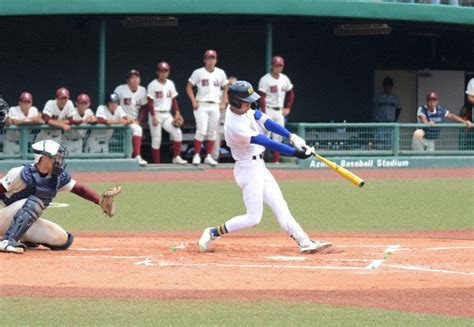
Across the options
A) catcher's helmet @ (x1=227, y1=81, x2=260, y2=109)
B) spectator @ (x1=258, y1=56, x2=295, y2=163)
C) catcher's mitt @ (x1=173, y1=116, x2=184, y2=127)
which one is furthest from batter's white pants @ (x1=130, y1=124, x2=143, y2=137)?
catcher's helmet @ (x1=227, y1=81, x2=260, y2=109)

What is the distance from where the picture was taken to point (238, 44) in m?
23.4

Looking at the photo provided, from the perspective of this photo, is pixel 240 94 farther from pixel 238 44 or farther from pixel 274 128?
pixel 238 44

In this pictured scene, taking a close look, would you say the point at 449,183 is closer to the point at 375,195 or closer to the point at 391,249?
the point at 375,195

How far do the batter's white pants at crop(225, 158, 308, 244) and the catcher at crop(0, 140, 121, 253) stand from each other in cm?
114

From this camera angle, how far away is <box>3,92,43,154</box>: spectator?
18.4m

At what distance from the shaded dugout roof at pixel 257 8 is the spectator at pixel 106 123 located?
1.66m

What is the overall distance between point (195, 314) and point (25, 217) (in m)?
3.17

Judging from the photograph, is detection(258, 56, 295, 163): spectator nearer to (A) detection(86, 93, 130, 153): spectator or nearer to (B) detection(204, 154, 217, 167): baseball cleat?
(B) detection(204, 154, 217, 167): baseball cleat

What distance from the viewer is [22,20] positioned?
21.7 metres

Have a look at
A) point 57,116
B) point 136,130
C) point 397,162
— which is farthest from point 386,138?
point 57,116

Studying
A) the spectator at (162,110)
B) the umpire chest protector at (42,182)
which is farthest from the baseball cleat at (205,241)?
the spectator at (162,110)

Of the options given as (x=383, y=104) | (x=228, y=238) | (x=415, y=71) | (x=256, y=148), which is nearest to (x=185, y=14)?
(x=383, y=104)

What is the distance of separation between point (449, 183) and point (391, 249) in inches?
293

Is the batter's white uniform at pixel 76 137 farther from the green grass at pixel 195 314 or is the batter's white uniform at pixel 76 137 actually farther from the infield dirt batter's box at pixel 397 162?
the green grass at pixel 195 314
